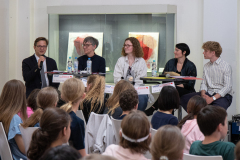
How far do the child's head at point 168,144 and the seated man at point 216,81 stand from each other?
10.5ft

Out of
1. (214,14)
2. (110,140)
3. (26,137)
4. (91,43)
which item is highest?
(214,14)

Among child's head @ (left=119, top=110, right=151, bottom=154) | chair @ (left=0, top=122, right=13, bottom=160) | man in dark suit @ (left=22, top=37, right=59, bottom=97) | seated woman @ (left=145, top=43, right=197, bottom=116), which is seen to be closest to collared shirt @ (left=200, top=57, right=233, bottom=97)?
seated woman @ (left=145, top=43, right=197, bottom=116)

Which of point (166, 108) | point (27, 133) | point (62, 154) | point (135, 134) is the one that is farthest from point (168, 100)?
point (62, 154)

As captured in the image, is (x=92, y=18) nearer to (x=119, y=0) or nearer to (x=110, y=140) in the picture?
(x=119, y=0)

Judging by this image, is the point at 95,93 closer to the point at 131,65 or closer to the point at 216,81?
the point at 131,65

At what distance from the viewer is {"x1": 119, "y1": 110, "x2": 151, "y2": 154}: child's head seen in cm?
199

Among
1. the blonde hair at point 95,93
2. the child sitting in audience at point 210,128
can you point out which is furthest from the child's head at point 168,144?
the blonde hair at point 95,93

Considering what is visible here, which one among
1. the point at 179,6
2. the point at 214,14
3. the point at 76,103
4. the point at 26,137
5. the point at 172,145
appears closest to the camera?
the point at 172,145

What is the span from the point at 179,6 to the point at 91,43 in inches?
82.4

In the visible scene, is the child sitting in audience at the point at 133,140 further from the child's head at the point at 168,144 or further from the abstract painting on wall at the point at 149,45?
the abstract painting on wall at the point at 149,45

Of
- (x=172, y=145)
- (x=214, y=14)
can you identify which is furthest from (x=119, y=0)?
(x=172, y=145)

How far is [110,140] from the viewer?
10.9 feet

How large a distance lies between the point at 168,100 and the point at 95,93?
94cm

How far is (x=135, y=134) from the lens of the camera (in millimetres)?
1993
